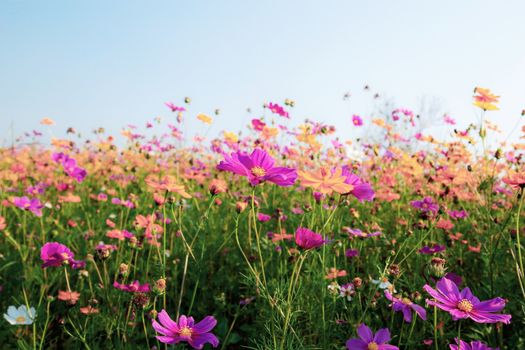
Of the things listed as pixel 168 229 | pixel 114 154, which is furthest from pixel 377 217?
pixel 114 154

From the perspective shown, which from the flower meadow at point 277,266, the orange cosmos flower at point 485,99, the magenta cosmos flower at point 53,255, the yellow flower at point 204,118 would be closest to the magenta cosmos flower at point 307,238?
the flower meadow at point 277,266

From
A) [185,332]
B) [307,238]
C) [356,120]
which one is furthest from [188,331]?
[356,120]

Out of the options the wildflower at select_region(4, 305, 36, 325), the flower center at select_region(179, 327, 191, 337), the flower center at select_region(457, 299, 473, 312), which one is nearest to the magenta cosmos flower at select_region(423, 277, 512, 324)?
the flower center at select_region(457, 299, 473, 312)

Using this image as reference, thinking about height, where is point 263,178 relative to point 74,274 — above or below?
above

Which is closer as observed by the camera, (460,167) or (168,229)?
(168,229)

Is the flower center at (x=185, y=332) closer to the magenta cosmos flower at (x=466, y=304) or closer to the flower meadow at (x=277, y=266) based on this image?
the flower meadow at (x=277, y=266)

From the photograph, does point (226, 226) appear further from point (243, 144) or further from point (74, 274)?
point (243, 144)

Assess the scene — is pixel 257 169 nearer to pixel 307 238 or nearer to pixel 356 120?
pixel 307 238

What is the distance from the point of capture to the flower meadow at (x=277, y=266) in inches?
34.8

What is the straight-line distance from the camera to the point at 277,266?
5.20 feet

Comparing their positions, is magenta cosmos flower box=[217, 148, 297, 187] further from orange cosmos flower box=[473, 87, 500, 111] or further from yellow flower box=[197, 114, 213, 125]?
yellow flower box=[197, 114, 213, 125]

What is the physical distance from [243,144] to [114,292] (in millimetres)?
1902

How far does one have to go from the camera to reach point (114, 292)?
4.96 feet

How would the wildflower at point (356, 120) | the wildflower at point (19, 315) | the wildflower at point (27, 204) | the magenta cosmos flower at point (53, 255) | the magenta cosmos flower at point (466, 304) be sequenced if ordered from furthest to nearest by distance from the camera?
the wildflower at point (356, 120)
the wildflower at point (27, 204)
the wildflower at point (19, 315)
the magenta cosmos flower at point (53, 255)
the magenta cosmos flower at point (466, 304)
